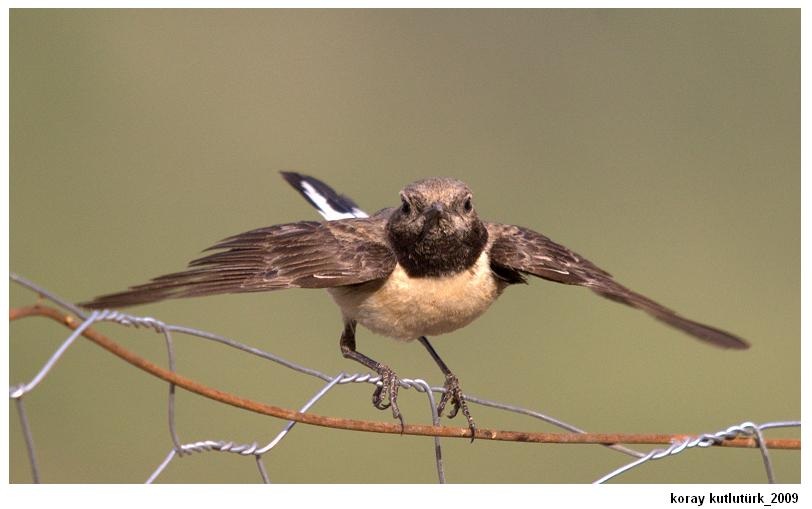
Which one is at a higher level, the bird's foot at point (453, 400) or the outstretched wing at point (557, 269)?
the outstretched wing at point (557, 269)

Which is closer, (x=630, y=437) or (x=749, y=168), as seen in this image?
(x=630, y=437)

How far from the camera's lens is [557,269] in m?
5.11

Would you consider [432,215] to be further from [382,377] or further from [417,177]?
[417,177]

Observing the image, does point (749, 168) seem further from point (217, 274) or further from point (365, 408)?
point (217, 274)

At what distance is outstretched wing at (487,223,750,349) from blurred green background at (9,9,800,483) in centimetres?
161

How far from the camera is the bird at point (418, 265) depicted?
4.77m

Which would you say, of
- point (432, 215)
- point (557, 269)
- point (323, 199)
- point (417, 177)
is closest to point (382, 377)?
point (432, 215)

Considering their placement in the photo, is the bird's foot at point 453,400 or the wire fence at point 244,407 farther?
the bird's foot at point 453,400

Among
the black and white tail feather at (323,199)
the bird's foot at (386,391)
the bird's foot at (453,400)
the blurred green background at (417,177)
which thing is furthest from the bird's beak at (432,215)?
the blurred green background at (417,177)

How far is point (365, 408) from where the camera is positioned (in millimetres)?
8727

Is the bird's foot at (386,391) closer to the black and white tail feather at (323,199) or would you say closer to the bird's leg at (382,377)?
the bird's leg at (382,377)

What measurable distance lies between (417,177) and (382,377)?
5.90m

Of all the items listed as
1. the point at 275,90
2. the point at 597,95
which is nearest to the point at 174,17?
the point at 275,90

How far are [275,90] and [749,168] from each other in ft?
18.6
